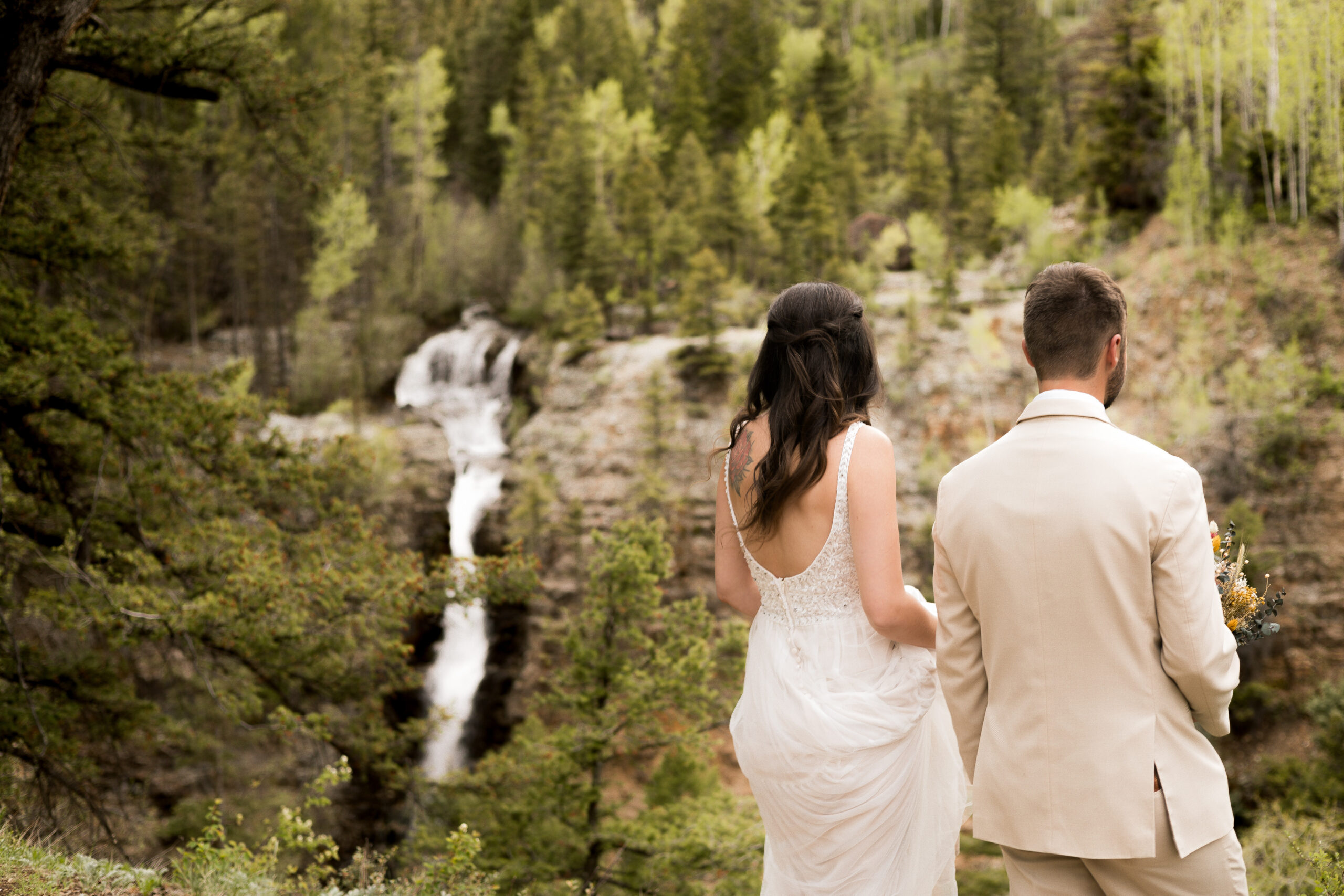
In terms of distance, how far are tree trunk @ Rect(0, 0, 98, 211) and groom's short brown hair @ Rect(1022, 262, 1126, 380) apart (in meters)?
4.76

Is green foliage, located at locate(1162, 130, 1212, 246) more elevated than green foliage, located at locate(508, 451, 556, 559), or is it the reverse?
green foliage, located at locate(1162, 130, 1212, 246)

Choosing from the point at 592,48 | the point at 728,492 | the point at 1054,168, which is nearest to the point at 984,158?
the point at 1054,168

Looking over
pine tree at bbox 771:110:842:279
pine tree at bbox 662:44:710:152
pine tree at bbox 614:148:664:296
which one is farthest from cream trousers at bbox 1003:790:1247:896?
pine tree at bbox 662:44:710:152

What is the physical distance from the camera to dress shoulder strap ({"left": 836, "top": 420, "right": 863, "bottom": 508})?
2.41m

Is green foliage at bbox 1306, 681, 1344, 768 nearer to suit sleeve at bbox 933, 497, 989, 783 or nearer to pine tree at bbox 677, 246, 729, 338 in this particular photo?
suit sleeve at bbox 933, 497, 989, 783

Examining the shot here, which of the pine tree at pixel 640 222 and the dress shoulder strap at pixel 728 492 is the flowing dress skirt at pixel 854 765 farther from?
the pine tree at pixel 640 222

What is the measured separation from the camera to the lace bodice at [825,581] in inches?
96.6

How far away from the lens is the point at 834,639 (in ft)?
8.59

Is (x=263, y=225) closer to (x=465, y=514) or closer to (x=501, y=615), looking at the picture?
(x=465, y=514)

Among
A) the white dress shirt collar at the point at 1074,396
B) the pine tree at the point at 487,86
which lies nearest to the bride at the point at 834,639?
the white dress shirt collar at the point at 1074,396

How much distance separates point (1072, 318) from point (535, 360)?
2325cm

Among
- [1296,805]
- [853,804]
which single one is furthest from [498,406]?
[853,804]

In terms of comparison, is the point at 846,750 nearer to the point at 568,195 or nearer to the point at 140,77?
the point at 140,77

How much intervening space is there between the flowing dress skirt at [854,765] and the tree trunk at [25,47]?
454cm
